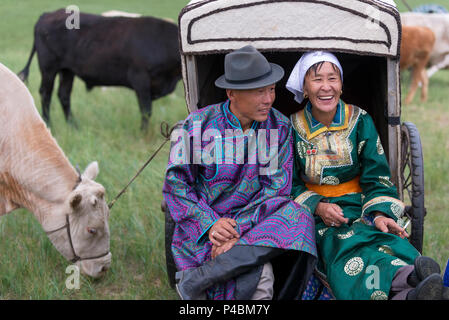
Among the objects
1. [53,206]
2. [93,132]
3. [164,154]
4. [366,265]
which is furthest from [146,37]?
[366,265]

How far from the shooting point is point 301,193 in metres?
3.14

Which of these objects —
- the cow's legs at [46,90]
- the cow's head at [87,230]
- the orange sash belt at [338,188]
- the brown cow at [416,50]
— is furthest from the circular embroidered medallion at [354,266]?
the brown cow at [416,50]

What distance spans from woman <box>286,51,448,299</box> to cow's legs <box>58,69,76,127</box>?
5.26m

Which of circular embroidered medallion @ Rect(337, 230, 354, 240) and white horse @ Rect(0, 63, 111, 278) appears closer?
circular embroidered medallion @ Rect(337, 230, 354, 240)

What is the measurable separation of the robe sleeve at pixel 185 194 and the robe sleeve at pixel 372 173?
87 cm

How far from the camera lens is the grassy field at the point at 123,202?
3693 mm

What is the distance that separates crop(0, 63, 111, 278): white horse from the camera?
346 cm

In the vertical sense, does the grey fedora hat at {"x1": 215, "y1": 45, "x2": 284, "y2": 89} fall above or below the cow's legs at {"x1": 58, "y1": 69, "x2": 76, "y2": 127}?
above

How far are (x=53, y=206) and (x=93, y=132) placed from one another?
3.66 meters

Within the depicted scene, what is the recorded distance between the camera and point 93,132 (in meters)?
7.05

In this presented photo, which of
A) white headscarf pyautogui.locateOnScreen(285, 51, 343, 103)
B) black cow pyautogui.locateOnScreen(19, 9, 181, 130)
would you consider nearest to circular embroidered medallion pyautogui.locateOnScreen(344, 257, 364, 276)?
white headscarf pyautogui.locateOnScreen(285, 51, 343, 103)

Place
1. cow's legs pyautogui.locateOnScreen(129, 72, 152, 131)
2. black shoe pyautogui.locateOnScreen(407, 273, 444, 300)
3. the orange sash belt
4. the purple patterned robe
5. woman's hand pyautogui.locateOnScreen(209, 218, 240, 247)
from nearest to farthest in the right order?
black shoe pyautogui.locateOnScreen(407, 273, 444, 300), woman's hand pyautogui.locateOnScreen(209, 218, 240, 247), the purple patterned robe, the orange sash belt, cow's legs pyautogui.locateOnScreen(129, 72, 152, 131)

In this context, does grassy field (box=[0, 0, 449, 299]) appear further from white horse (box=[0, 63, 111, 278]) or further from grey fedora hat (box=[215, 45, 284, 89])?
grey fedora hat (box=[215, 45, 284, 89])
